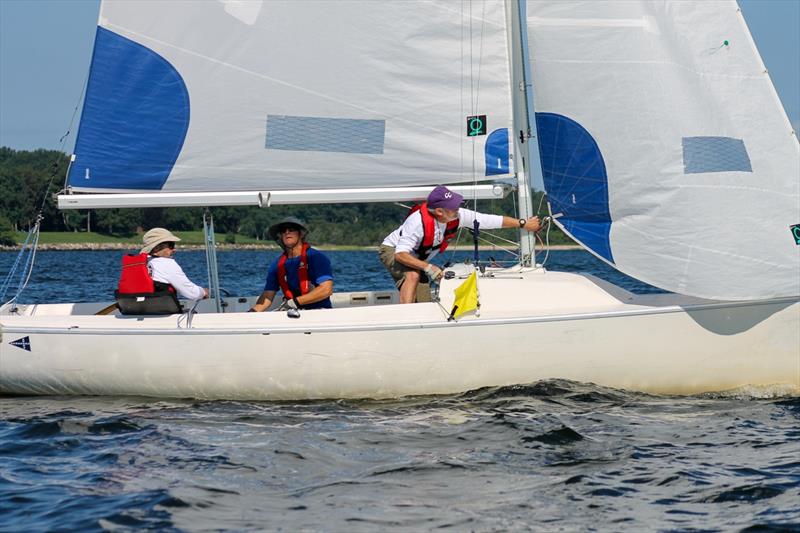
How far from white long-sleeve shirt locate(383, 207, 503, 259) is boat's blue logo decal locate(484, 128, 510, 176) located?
0.32 meters

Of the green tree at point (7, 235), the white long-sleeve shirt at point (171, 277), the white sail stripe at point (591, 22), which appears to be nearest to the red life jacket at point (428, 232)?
the white sail stripe at point (591, 22)

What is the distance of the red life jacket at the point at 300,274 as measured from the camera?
7281 mm

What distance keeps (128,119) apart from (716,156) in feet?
13.3

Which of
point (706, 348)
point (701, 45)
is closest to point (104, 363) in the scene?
point (706, 348)

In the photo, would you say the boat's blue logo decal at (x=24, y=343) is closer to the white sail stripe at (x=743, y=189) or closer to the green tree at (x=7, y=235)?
the white sail stripe at (x=743, y=189)

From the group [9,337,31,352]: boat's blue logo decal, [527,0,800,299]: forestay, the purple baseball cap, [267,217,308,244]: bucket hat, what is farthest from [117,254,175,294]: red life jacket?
[527,0,800,299]: forestay

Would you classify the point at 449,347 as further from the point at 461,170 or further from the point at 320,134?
the point at 320,134

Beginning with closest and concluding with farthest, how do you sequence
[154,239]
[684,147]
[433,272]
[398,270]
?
1. [684,147]
2. [433,272]
3. [154,239]
4. [398,270]

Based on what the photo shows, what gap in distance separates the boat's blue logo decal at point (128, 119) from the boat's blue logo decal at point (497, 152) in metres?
2.16

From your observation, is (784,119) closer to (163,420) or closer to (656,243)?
(656,243)

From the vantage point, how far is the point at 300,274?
729 centimetres

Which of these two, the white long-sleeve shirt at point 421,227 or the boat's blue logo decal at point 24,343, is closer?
the boat's blue logo decal at point 24,343

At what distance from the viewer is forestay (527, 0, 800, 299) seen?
260 inches

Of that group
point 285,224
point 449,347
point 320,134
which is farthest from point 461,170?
point 449,347
